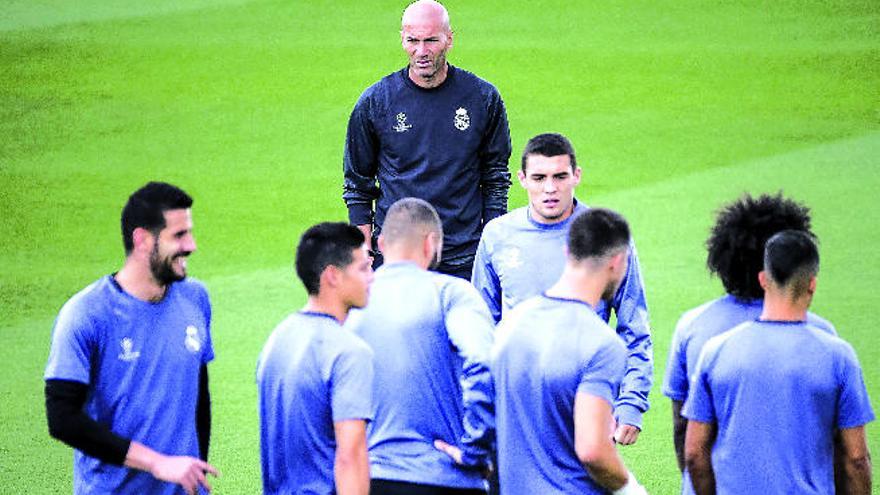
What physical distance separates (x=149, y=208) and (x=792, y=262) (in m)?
1.97

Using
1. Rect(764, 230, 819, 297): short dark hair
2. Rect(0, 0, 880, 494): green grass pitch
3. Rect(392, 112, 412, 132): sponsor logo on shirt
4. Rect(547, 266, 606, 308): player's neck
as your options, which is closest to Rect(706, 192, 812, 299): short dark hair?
Rect(764, 230, 819, 297): short dark hair

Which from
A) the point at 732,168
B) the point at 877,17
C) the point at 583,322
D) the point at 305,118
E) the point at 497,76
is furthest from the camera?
the point at 877,17

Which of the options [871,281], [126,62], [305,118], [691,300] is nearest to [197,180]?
[305,118]

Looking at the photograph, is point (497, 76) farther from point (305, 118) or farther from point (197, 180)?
point (197, 180)

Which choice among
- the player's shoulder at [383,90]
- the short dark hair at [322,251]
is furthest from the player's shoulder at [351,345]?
the player's shoulder at [383,90]

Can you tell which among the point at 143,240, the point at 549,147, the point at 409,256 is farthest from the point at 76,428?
the point at 549,147

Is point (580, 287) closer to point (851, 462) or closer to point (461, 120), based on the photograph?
point (851, 462)

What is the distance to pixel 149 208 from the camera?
448 cm

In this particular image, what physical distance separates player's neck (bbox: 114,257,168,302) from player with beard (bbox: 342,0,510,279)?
209 centimetres

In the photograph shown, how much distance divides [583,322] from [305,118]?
37.0 feet

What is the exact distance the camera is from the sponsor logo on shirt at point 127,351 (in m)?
4.41

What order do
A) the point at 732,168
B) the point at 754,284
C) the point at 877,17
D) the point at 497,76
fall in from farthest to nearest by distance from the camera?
the point at 877,17, the point at 497,76, the point at 732,168, the point at 754,284

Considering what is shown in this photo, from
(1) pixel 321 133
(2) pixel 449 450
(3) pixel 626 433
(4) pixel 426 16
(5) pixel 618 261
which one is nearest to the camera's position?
(5) pixel 618 261

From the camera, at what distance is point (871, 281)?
1022cm
